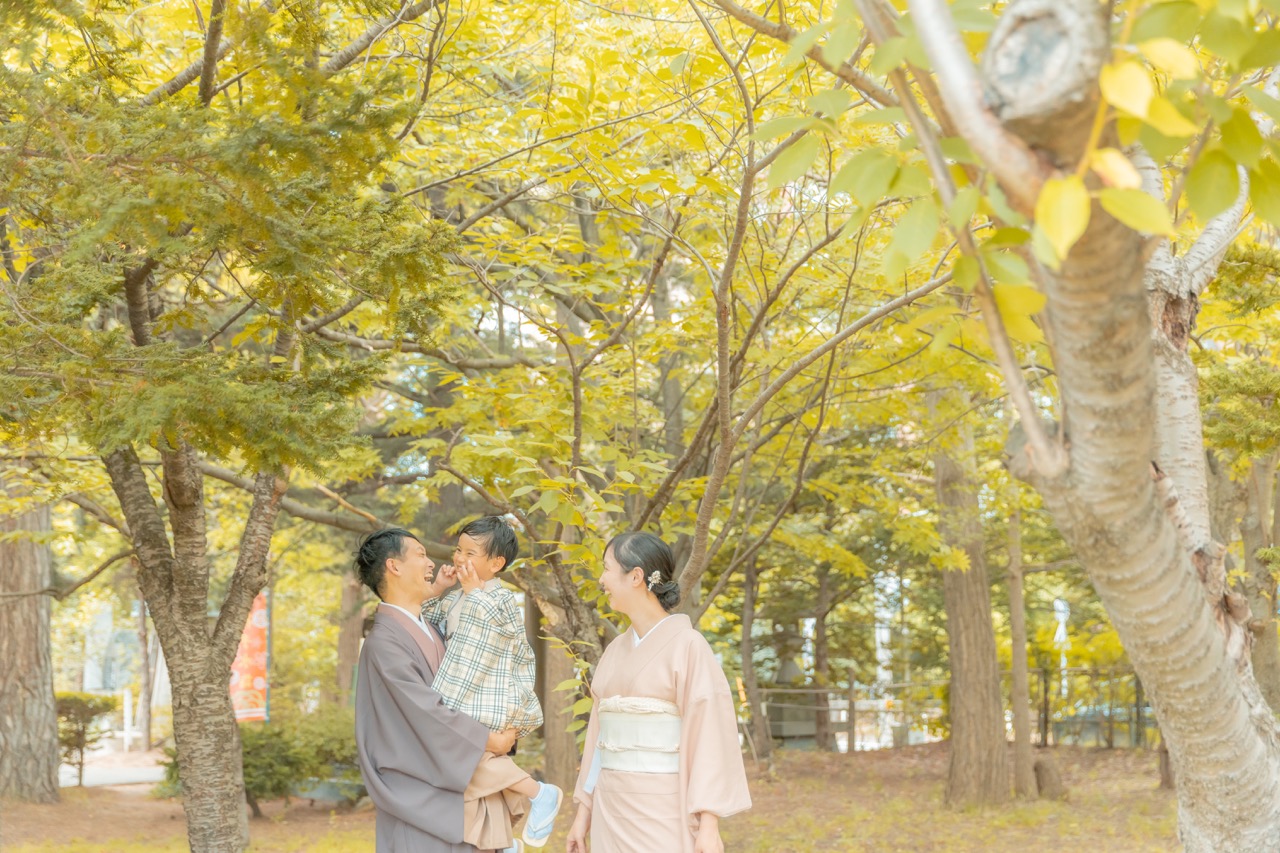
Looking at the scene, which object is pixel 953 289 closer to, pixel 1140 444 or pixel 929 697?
pixel 1140 444

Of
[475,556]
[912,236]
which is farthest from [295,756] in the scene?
[912,236]

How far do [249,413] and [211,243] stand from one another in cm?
58

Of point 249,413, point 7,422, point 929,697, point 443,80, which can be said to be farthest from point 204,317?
point 929,697

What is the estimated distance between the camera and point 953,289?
5191 mm

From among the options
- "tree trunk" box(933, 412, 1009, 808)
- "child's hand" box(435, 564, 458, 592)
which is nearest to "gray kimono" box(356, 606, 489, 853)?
"child's hand" box(435, 564, 458, 592)

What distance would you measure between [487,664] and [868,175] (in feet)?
8.21

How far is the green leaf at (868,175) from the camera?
1.42 metres

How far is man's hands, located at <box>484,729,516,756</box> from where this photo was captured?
345 cm

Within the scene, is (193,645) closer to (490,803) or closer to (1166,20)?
(490,803)

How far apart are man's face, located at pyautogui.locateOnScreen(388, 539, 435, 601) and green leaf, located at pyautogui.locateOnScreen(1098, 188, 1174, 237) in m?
2.84

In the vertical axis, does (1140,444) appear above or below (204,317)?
below

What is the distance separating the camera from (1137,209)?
1.12 metres

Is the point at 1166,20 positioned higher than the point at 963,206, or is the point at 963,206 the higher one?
the point at 1166,20

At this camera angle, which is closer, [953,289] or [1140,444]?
[1140,444]
